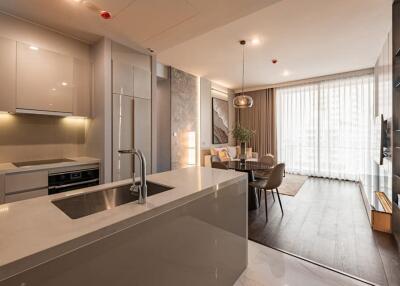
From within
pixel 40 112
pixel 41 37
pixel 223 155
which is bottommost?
pixel 223 155

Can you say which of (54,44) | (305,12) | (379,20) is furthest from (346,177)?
(54,44)

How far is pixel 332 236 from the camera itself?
2.43 m

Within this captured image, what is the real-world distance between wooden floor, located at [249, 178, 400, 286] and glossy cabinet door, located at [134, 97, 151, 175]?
1.93 meters

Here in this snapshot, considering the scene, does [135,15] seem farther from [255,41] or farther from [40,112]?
[255,41]

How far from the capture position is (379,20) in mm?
2818

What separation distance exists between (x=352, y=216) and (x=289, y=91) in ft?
13.3

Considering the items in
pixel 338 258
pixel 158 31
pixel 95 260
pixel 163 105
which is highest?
pixel 158 31

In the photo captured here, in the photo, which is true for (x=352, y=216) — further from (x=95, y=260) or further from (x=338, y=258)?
(x=95, y=260)

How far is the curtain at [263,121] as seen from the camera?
6.31m

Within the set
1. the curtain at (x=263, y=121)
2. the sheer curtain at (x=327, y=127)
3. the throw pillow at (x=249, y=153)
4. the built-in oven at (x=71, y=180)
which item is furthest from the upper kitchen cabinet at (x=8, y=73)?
the sheer curtain at (x=327, y=127)

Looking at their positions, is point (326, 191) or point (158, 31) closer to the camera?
point (158, 31)

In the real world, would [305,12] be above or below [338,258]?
above

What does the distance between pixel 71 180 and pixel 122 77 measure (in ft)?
5.14

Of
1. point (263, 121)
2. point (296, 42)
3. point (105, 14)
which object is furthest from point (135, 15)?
point (263, 121)
